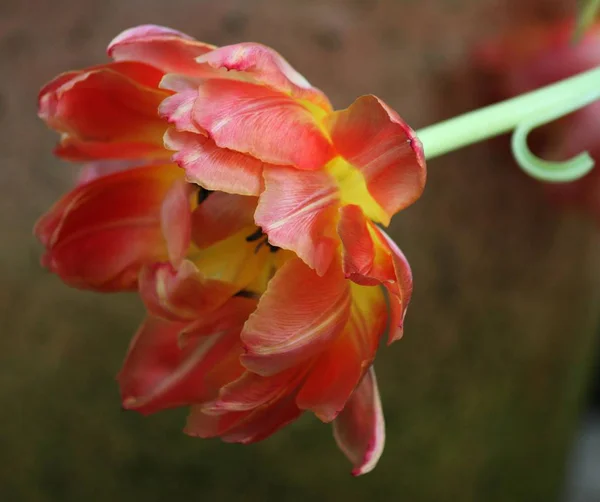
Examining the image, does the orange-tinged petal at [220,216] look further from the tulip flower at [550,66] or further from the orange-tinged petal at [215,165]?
the tulip flower at [550,66]

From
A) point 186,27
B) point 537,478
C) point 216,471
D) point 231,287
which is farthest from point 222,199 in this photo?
point 537,478

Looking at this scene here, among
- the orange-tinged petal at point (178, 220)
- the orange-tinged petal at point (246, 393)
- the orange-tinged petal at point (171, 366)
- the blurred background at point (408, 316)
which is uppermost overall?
the orange-tinged petal at point (178, 220)

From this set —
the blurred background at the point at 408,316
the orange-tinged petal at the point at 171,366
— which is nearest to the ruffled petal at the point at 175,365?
the orange-tinged petal at the point at 171,366

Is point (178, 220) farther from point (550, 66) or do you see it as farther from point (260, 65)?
point (550, 66)

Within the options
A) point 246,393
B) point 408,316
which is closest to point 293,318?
point 246,393

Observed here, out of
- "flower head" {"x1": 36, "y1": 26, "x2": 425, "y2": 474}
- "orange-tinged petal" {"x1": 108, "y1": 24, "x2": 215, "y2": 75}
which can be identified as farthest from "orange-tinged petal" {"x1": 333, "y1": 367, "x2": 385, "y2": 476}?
"orange-tinged petal" {"x1": 108, "y1": 24, "x2": 215, "y2": 75}
